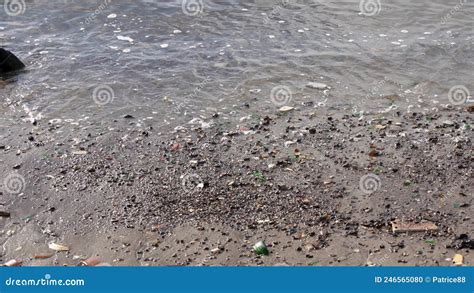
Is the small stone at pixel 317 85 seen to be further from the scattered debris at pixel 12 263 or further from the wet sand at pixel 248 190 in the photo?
the scattered debris at pixel 12 263

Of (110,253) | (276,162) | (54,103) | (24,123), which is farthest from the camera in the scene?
(54,103)

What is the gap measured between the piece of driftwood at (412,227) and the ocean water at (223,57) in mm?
2519

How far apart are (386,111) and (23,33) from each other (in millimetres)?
6792

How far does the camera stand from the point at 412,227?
15.6 feet

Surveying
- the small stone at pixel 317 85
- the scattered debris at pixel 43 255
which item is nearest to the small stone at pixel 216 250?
the scattered debris at pixel 43 255

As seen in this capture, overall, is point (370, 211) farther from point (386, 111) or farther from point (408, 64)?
point (408, 64)

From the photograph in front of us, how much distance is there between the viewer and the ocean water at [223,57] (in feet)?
24.1

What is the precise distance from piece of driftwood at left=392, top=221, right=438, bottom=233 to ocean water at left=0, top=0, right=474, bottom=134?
2.52 m

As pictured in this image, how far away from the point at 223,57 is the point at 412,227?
16.1 ft

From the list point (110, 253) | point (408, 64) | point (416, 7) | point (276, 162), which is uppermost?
point (416, 7)

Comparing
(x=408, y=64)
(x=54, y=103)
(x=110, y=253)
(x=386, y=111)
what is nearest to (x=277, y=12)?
(x=408, y=64)

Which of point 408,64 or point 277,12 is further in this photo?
point 277,12

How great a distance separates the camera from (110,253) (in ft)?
15.3

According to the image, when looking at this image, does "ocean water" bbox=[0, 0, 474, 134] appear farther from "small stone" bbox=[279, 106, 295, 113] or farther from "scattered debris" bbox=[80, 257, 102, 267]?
"scattered debris" bbox=[80, 257, 102, 267]
